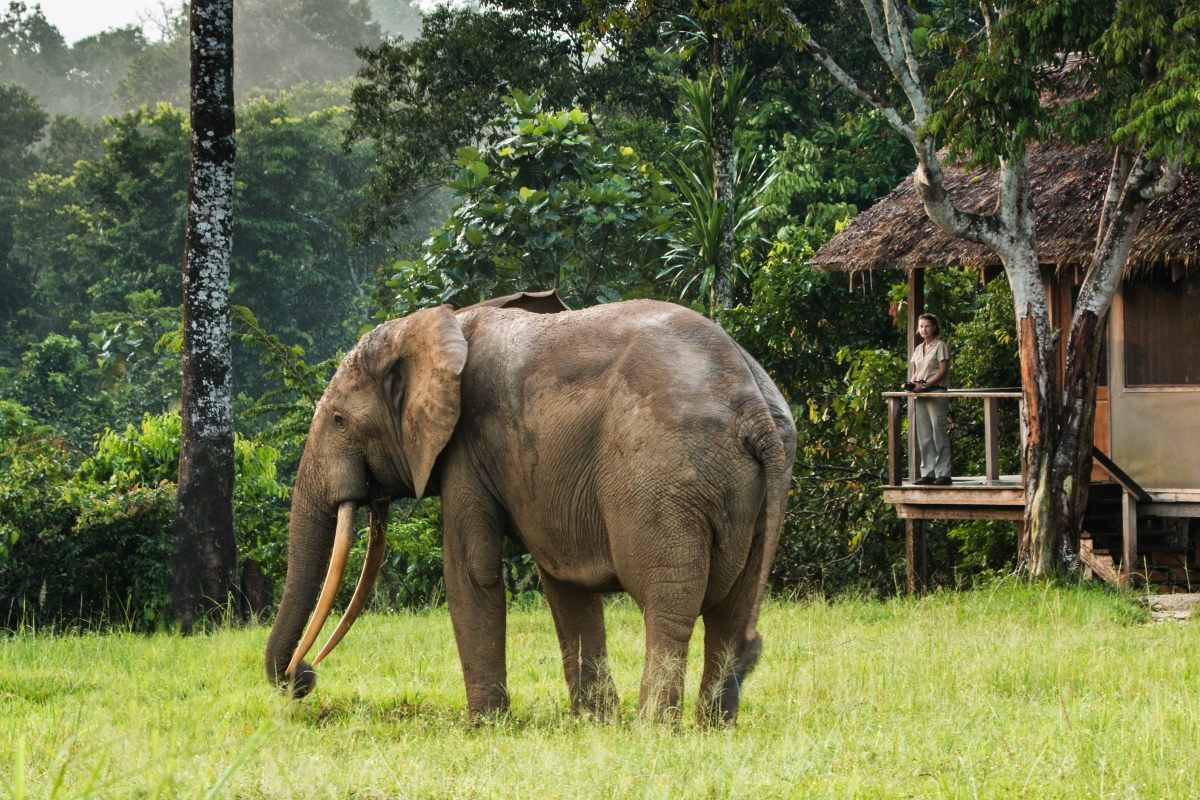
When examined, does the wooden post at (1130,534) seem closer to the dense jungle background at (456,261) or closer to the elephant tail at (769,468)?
the dense jungle background at (456,261)

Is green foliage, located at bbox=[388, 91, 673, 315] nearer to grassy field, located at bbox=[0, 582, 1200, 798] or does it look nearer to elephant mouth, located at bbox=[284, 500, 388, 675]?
grassy field, located at bbox=[0, 582, 1200, 798]

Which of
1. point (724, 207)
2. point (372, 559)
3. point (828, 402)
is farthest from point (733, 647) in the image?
point (724, 207)

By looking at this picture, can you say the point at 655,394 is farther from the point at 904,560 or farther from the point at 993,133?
the point at 904,560

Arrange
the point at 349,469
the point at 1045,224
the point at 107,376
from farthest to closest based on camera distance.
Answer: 1. the point at 107,376
2. the point at 1045,224
3. the point at 349,469

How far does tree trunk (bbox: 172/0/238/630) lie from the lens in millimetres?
10984

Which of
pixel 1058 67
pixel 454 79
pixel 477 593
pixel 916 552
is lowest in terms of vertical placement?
pixel 916 552

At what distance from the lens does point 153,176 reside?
3288cm

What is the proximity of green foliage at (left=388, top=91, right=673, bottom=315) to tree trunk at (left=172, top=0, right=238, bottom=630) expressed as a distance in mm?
3808

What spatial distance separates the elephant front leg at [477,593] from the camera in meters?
5.93

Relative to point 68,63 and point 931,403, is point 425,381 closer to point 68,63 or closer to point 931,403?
point 931,403

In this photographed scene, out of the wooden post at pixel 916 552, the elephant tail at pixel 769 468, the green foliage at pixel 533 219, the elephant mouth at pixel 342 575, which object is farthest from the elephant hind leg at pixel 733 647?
the green foliage at pixel 533 219

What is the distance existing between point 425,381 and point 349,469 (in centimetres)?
75

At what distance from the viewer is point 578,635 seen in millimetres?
6273

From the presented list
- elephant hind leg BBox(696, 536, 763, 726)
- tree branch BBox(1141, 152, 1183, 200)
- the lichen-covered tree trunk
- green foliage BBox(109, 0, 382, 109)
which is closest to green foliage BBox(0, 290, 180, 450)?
the lichen-covered tree trunk
